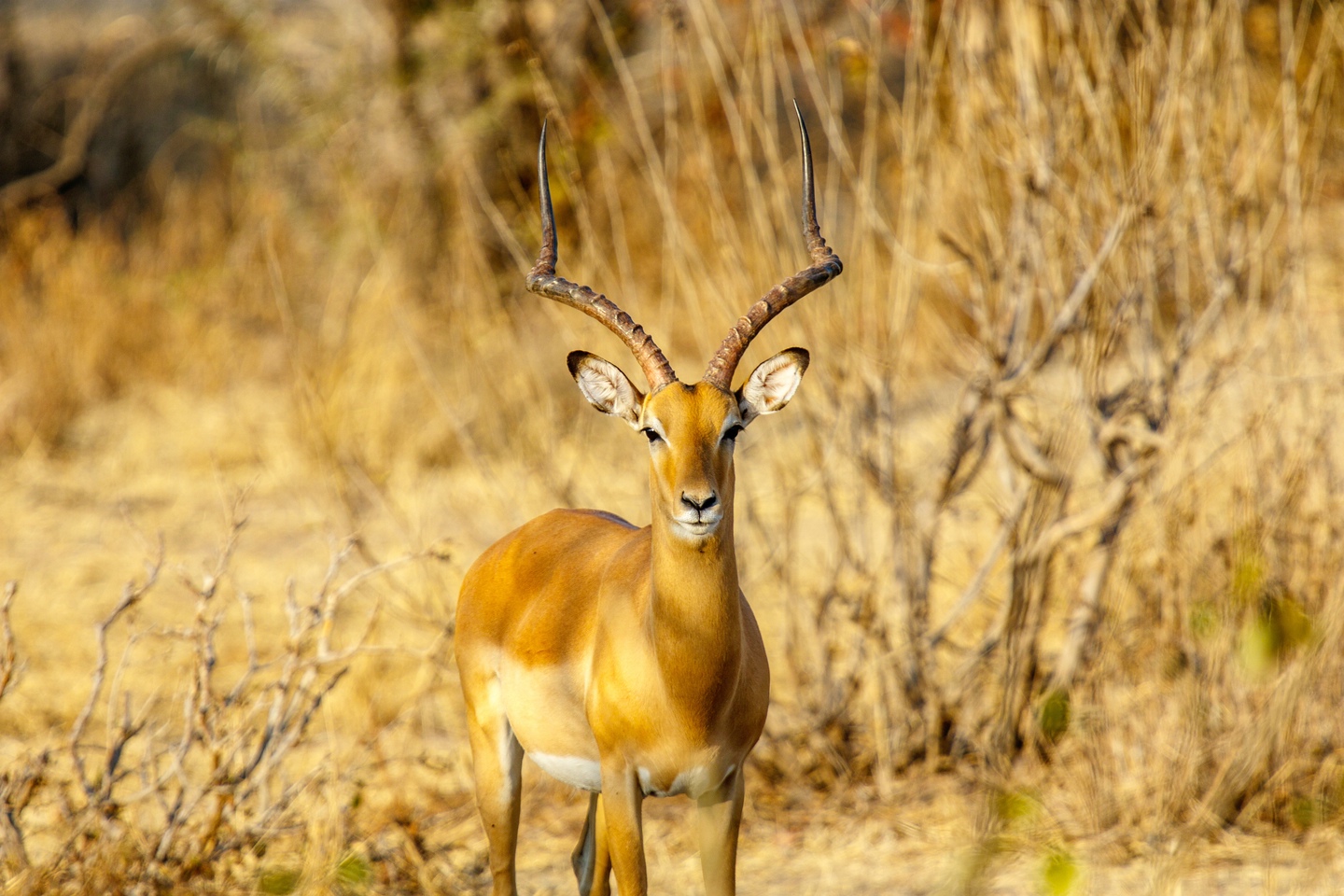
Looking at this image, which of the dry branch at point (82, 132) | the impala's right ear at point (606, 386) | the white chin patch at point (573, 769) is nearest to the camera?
the impala's right ear at point (606, 386)

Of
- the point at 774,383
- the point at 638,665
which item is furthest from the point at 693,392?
the point at 638,665

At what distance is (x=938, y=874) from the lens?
493 cm

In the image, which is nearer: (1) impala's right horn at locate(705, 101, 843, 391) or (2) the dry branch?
(1) impala's right horn at locate(705, 101, 843, 391)

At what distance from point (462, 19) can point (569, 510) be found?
28.1ft

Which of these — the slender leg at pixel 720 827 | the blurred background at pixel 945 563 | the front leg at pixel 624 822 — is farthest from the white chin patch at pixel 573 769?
the blurred background at pixel 945 563

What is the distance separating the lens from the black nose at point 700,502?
10.1 feet

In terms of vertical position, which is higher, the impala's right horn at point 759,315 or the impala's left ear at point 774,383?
the impala's right horn at point 759,315

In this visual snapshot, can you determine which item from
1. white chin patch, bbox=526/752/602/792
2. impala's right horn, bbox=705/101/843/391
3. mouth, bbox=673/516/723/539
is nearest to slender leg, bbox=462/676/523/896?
white chin patch, bbox=526/752/602/792

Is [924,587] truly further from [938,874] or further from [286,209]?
[286,209]

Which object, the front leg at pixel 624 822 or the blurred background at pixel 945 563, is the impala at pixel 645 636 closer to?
the front leg at pixel 624 822

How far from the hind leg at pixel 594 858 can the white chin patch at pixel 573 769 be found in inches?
9.6

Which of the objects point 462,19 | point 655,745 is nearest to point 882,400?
point 655,745

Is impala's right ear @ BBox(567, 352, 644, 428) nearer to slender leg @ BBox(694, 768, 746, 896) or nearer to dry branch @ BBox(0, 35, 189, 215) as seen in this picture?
slender leg @ BBox(694, 768, 746, 896)

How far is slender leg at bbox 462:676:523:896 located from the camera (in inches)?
156
